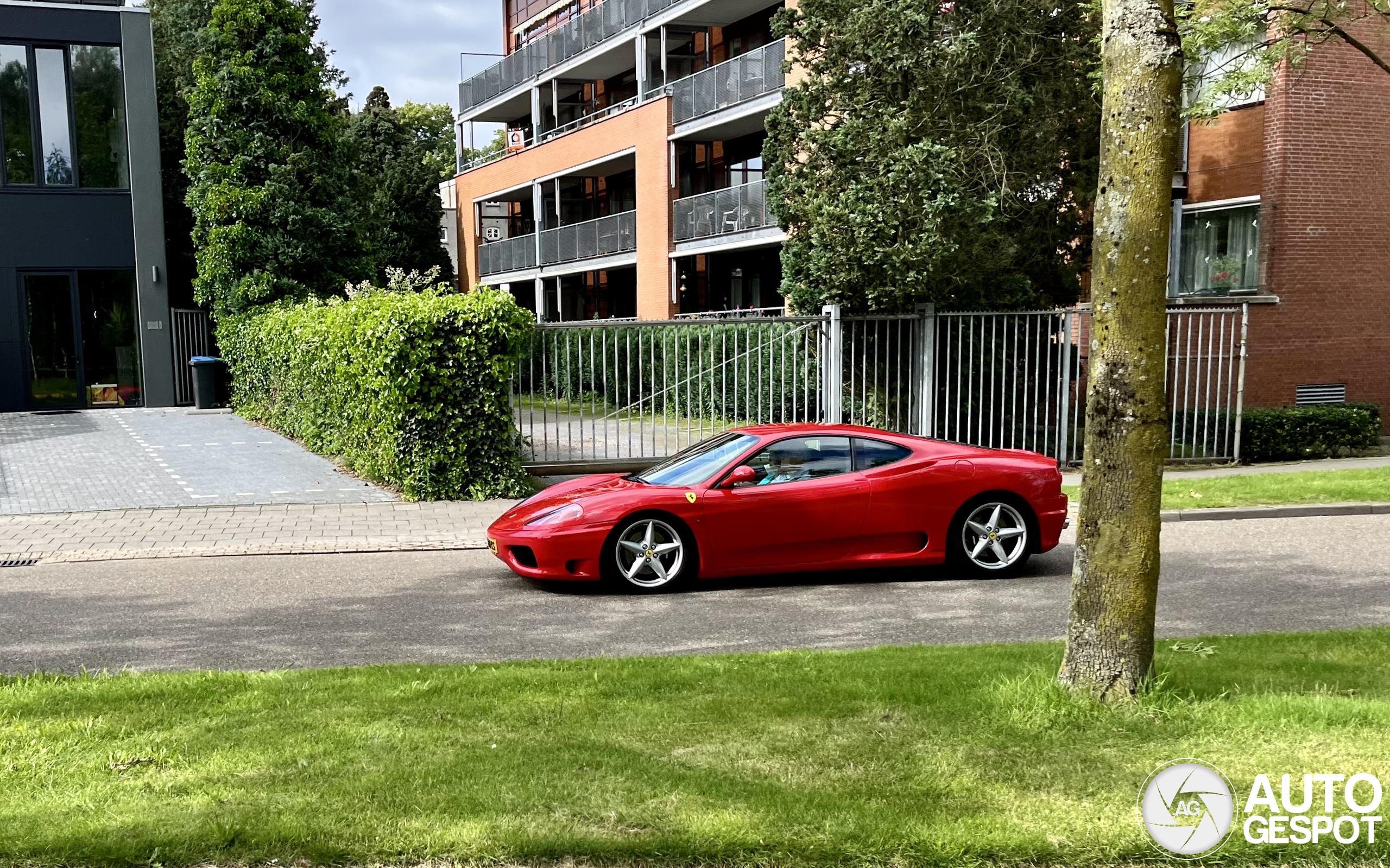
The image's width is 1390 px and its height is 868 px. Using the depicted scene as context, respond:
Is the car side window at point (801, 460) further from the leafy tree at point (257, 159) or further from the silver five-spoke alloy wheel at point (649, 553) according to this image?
the leafy tree at point (257, 159)

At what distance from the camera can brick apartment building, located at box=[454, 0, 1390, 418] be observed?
62.0 feet

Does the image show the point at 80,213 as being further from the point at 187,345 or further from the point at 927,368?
the point at 927,368

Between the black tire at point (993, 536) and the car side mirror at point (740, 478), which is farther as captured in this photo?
the black tire at point (993, 536)

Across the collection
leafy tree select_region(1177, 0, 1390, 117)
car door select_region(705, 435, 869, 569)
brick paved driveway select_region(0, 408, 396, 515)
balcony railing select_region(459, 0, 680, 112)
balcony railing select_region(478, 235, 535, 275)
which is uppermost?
balcony railing select_region(459, 0, 680, 112)

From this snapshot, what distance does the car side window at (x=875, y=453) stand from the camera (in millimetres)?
9164

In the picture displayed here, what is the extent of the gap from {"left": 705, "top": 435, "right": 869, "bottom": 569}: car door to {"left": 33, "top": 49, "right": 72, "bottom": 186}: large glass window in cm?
2142

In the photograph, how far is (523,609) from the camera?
26.6 ft

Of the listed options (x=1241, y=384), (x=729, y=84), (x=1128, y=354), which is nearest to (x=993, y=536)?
(x=1128, y=354)

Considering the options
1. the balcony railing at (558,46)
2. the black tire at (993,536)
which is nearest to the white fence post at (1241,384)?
the black tire at (993,536)

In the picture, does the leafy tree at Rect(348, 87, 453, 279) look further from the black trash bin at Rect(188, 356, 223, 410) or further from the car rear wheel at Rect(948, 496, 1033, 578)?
the car rear wheel at Rect(948, 496, 1033, 578)

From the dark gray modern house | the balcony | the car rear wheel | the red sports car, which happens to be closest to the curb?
the red sports car

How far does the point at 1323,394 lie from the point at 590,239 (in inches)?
862

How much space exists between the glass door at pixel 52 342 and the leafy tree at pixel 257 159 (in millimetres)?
2783

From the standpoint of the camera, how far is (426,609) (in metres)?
8.01
